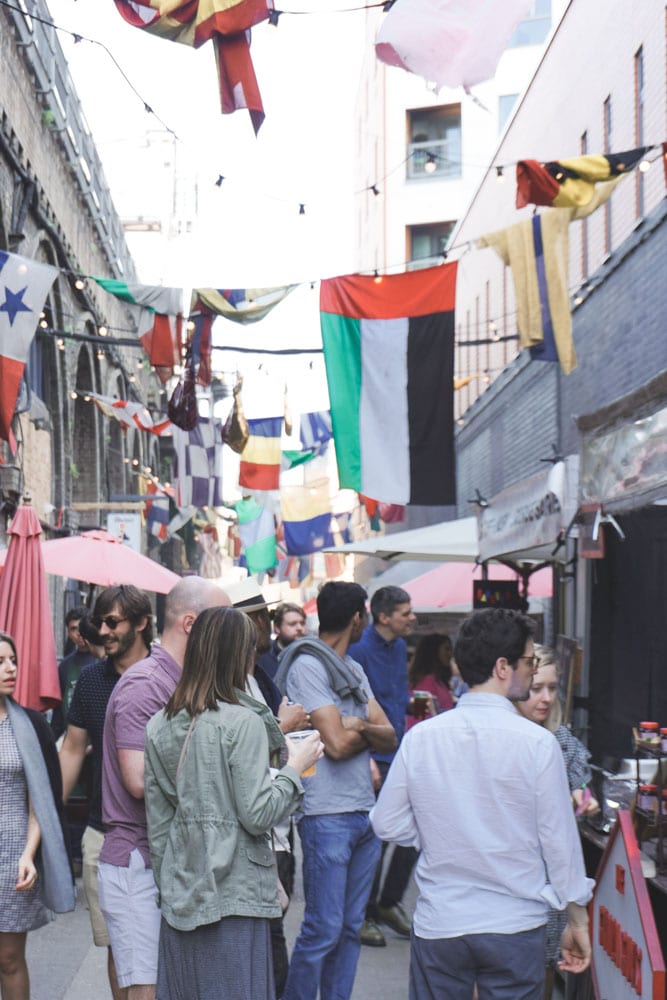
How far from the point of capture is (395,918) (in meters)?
8.03

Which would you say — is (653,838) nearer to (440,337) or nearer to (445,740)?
(445,740)

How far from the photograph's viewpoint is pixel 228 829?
3.82 meters

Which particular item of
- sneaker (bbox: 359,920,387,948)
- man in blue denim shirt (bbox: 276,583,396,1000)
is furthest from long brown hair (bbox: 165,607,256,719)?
sneaker (bbox: 359,920,387,948)

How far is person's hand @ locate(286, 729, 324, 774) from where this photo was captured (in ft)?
13.6

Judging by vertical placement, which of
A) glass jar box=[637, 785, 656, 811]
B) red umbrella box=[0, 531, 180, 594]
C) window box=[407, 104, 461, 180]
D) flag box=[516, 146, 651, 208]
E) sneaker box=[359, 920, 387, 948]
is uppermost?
window box=[407, 104, 461, 180]

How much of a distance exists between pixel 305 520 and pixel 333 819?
18.8 metres

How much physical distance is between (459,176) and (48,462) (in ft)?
74.4

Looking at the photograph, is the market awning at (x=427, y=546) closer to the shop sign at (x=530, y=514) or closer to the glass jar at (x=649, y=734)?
the shop sign at (x=530, y=514)

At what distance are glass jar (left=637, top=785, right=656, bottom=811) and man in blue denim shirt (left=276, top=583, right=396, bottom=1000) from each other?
3.91 feet

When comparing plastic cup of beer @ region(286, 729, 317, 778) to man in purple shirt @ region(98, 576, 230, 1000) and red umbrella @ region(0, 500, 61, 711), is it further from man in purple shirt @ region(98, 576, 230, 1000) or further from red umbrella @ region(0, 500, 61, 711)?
red umbrella @ region(0, 500, 61, 711)

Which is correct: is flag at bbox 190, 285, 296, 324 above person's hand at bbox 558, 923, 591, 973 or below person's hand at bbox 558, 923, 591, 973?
above

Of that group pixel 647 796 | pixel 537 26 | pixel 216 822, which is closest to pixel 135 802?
pixel 216 822

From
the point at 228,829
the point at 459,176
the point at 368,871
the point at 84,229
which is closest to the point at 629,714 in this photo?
the point at 368,871

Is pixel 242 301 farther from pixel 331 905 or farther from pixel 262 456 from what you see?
pixel 262 456
